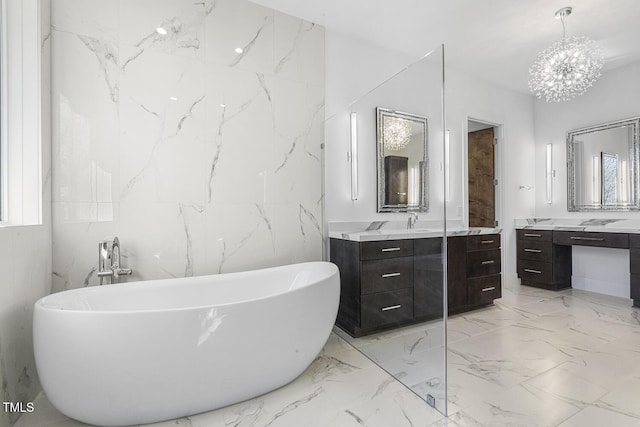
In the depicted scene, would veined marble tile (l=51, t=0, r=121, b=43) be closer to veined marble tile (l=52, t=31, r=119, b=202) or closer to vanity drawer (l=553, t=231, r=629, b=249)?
veined marble tile (l=52, t=31, r=119, b=202)

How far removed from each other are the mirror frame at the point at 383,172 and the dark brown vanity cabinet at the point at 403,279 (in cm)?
25

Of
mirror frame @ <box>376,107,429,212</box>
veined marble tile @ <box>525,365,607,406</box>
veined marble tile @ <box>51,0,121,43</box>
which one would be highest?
veined marble tile @ <box>51,0,121,43</box>

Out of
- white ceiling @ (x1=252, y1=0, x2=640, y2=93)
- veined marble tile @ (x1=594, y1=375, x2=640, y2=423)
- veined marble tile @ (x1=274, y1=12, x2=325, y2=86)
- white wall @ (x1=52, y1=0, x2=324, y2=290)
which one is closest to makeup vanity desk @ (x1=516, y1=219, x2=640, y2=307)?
white ceiling @ (x1=252, y1=0, x2=640, y2=93)

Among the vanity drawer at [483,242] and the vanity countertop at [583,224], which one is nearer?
the vanity drawer at [483,242]

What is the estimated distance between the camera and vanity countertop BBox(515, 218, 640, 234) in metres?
3.43

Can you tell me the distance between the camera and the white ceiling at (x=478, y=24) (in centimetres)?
257

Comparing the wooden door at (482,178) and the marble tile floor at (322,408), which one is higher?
the wooden door at (482,178)

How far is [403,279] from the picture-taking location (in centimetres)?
219

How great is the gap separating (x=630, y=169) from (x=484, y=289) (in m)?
2.42

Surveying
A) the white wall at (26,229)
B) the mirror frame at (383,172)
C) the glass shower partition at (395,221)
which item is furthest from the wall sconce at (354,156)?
the white wall at (26,229)

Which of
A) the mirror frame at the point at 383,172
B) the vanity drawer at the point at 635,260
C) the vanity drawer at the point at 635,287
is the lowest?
the vanity drawer at the point at 635,287

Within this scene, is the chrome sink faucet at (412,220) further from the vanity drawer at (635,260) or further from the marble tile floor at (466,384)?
the vanity drawer at (635,260)

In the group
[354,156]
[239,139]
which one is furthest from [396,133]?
[239,139]

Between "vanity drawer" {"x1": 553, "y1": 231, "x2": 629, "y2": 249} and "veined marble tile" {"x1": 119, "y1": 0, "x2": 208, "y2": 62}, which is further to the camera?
"vanity drawer" {"x1": 553, "y1": 231, "x2": 629, "y2": 249}
